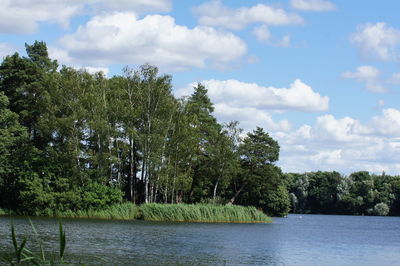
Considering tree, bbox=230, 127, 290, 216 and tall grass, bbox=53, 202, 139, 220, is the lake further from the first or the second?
tree, bbox=230, 127, 290, 216

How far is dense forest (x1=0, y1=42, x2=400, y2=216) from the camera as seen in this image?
52.1m

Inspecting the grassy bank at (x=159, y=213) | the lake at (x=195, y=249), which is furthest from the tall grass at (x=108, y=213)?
the lake at (x=195, y=249)

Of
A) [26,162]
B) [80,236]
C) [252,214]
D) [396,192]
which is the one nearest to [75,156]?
[26,162]

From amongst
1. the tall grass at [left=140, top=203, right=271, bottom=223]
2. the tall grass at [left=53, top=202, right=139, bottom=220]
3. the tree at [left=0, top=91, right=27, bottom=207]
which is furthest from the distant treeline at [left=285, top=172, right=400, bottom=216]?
the tree at [left=0, top=91, right=27, bottom=207]

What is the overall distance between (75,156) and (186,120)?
42.0 feet

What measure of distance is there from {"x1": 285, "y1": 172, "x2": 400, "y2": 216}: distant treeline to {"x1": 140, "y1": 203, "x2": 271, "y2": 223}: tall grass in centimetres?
6616

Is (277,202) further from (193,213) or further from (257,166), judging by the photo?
(193,213)

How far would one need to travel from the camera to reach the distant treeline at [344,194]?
400 feet

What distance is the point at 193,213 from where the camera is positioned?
51812 millimetres

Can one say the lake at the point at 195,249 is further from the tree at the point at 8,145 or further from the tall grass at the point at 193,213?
the tree at the point at 8,145

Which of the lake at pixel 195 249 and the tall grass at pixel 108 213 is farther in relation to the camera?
the tall grass at pixel 108 213

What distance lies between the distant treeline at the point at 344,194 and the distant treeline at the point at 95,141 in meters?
60.4

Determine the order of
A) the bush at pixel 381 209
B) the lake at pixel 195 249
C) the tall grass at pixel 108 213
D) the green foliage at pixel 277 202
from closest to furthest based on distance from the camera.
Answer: the lake at pixel 195 249 → the tall grass at pixel 108 213 → the green foliage at pixel 277 202 → the bush at pixel 381 209

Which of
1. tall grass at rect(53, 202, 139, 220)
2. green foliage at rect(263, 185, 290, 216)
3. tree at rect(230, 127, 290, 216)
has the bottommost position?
tall grass at rect(53, 202, 139, 220)
